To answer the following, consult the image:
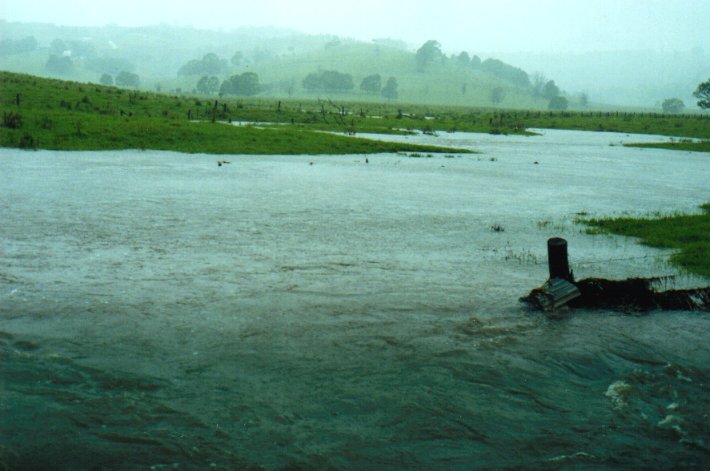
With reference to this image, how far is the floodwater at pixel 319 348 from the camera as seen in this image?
295 inches

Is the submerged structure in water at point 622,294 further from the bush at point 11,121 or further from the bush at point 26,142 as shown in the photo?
the bush at point 11,121

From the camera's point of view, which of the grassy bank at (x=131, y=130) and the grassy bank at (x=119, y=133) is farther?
the grassy bank at (x=131, y=130)

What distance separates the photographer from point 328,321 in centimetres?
1148

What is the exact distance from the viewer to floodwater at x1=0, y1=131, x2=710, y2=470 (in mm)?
7496

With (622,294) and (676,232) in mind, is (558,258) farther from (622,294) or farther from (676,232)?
(676,232)

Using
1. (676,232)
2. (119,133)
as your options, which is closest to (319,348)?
(676,232)

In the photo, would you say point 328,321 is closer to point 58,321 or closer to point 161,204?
point 58,321

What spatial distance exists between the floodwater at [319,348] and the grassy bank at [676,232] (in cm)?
98

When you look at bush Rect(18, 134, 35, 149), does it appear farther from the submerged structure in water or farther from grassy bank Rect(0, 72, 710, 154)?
the submerged structure in water

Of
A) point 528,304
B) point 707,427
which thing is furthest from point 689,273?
point 707,427

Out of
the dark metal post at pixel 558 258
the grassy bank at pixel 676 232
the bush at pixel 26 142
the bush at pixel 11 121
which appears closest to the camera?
the dark metal post at pixel 558 258

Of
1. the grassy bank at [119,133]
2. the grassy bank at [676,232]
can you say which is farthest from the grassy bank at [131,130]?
the grassy bank at [676,232]

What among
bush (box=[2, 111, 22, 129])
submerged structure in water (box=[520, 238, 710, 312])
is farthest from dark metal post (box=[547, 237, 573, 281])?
bush (box=[2, 111, 22, 129])

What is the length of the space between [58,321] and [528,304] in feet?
29.4
